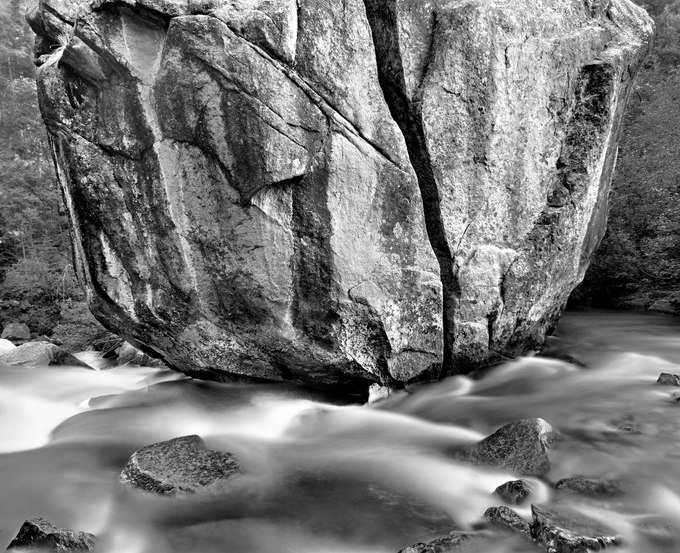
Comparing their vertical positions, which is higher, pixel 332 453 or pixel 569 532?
pixel 569 532

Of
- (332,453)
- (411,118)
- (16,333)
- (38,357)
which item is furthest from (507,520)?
(16,333)

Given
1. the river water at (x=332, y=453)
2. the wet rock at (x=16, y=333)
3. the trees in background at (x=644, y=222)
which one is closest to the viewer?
the river water at (x=332, y=453)

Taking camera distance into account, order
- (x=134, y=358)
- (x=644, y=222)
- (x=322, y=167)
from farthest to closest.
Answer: (x=644, y=222) < (x=134, y=358) < (x=322, y=167)

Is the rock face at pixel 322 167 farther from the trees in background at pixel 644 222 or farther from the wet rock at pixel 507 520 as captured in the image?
the trees in background at pixel 644 222

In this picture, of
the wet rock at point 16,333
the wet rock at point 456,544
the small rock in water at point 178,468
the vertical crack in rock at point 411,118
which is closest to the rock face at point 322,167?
the vertical crack in rock at point 411,118

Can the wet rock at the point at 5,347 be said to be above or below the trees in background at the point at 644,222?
below

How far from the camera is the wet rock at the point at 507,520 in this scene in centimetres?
448

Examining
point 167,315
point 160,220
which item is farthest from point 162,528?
point 160,220

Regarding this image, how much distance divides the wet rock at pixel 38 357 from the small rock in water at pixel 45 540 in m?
7.03

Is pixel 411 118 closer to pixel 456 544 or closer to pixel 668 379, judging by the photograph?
A: pixel 668 379

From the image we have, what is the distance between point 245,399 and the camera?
7.89 m

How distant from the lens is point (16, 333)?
1669cm

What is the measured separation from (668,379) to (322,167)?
17.9 ft

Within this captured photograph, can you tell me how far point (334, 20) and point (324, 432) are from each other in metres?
5.29
